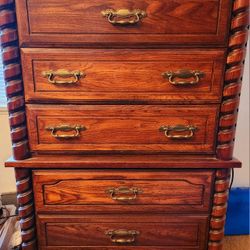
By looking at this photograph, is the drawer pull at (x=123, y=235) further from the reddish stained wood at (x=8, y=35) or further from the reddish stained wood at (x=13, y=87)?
the reddish stained wood at (x=8, y=35)

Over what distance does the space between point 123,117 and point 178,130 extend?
195mm

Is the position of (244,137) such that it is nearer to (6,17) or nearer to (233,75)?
(233,75)

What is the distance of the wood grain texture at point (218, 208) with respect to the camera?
36.3 inches

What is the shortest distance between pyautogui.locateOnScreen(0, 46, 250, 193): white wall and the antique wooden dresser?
0.59 metres

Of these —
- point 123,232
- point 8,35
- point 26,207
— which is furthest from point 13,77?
point 123,232

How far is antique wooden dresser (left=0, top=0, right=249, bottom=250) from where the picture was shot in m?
0.79

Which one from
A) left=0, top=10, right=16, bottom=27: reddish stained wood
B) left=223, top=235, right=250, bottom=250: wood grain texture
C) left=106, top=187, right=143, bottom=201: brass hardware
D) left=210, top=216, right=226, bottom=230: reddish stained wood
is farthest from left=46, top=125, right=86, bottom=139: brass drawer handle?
left=223, top=235, right=250, bottom=250: wood grain texture

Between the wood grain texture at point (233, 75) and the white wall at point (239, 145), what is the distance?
0.59 meters

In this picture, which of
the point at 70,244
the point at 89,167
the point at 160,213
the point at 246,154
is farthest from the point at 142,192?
the point at 246,154

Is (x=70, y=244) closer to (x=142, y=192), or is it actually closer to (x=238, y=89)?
(x=142, y=192)

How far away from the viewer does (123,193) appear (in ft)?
3.08

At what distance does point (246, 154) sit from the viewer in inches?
57.8

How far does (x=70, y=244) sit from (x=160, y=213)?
0.37 m

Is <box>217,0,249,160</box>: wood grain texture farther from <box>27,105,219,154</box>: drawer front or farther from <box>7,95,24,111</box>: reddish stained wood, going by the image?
<box>7,95,24,111</box>: reddish stained wood
